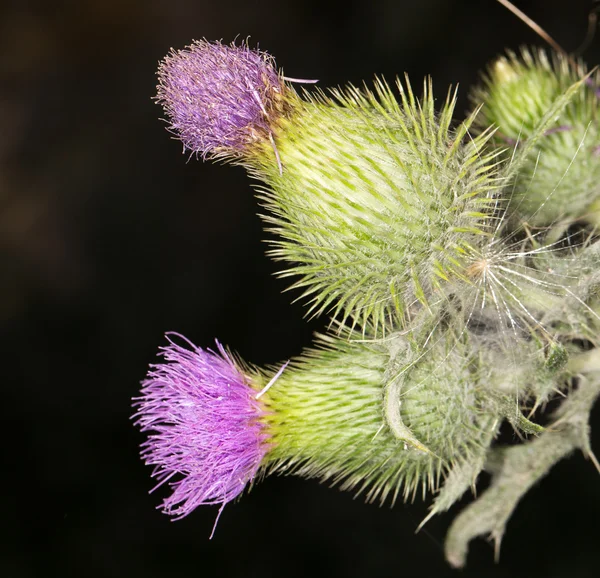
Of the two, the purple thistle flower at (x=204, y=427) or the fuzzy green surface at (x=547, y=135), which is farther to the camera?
the fuzzy green surface at (x=547, y=135)

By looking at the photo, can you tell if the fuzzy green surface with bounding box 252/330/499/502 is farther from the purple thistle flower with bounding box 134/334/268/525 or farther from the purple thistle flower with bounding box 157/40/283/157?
the purple thistle flower with bounding box 157/40/283/157

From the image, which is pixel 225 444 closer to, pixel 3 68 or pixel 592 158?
pixel 592 158

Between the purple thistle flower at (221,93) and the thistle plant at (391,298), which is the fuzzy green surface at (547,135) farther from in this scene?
the purple thistle flower at (221,93)

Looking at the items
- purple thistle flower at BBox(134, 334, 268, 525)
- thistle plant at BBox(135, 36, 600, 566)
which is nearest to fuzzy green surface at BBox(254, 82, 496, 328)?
thistle plant at BBox(135, 36, 600, 566)

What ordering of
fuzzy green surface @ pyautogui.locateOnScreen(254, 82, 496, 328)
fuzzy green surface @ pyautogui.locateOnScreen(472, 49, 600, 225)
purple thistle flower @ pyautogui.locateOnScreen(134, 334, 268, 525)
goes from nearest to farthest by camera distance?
fuzzy green surface @ pyautogui.locateOnScreen(254, 82, 496, 328), purple thistle flower @ pyautogui.locateOnScreen(134, 334, 268, 525), fuzzy green surface @ pyautogui.locateOnScreen(472, 49, 600, 225)

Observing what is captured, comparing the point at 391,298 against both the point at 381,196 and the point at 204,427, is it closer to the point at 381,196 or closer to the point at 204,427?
the point at 381,196

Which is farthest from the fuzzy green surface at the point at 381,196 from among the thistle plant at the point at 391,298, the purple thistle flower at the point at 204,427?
the purple thistle flower at the point at 204,427

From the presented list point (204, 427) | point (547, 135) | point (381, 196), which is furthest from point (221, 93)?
point (547, 135)
